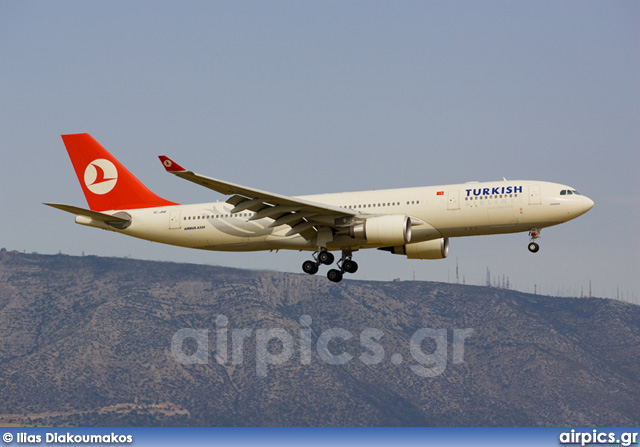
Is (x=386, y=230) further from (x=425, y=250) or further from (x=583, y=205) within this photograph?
(x=583, y=205)

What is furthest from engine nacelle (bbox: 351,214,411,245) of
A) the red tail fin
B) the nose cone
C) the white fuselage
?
the red tail fin

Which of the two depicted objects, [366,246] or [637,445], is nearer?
[366,246]

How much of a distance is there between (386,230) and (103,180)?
63.7 ft

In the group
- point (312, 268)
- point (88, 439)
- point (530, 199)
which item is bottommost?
point (88, 439)

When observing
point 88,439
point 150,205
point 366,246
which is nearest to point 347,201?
point 366,246

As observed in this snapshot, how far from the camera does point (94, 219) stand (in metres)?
58.5

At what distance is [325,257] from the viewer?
56.1 m

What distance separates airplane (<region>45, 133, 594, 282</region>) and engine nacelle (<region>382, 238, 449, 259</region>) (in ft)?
0.19

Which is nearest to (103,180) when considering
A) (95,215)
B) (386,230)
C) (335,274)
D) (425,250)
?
(95,215)

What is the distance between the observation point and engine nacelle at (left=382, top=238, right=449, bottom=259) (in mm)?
57731

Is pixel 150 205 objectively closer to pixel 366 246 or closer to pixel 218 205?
pixel 218 205

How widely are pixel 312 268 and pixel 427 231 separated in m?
7.28

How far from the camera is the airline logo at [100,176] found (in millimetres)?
61969

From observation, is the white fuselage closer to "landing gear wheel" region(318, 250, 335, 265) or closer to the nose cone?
the nose cone
